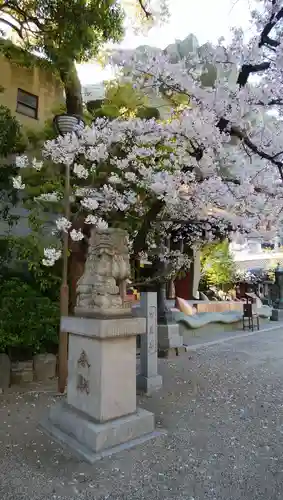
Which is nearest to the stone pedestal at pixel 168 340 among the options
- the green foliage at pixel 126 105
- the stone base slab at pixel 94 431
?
the stone base slab at pixel 94 431

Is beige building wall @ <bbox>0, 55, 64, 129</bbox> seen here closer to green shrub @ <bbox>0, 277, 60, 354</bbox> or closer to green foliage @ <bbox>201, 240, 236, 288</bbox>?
green shrub @ <bbox>0, 277, 60, 354</bbox>

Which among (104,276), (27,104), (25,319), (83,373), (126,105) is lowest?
(83,373)

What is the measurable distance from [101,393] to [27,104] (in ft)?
33.3

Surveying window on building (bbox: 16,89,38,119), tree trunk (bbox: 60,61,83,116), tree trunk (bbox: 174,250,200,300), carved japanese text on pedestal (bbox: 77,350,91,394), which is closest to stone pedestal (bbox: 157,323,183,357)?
carved japanese text on pedestal (bbox: 77,350,91,394)

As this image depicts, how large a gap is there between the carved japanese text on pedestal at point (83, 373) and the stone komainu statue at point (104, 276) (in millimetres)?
527

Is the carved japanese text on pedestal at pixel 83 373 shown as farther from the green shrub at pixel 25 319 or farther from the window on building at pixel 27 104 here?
the window on building at pixel 27 104

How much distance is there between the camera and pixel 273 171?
Result: 7.54 meters

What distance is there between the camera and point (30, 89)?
35.2 ft

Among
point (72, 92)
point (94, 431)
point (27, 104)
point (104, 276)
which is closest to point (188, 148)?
point (72, 92)

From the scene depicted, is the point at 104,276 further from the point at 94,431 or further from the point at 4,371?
the point at 4,371

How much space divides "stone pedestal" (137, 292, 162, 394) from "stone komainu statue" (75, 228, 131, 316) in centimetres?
195

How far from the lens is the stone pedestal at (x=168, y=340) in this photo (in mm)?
8617

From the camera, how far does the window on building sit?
416 inches

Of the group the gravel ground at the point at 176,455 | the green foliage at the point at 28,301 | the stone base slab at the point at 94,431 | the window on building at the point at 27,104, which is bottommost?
the gravel ground at the point at 176,455
